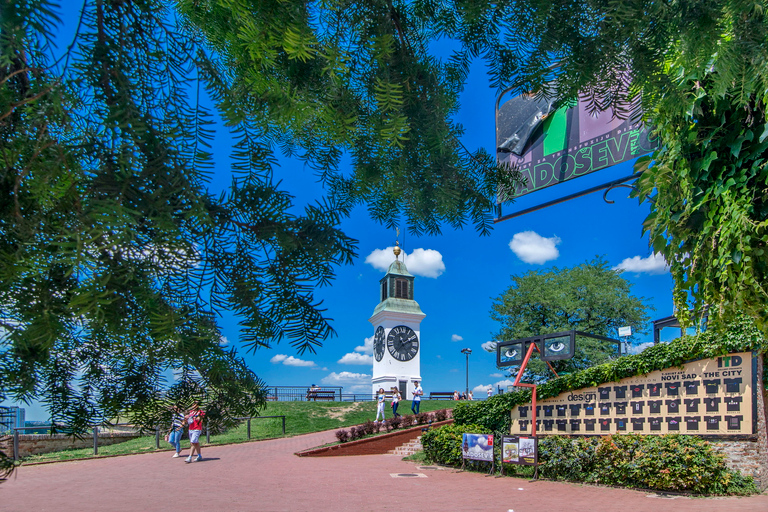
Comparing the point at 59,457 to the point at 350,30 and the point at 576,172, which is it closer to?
the point at 576,172

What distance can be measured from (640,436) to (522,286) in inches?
1001

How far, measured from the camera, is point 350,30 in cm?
136

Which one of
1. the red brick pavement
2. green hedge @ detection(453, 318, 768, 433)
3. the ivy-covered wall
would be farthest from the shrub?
the ivy-covered wall

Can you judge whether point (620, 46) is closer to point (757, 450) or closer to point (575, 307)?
point (757, 450)

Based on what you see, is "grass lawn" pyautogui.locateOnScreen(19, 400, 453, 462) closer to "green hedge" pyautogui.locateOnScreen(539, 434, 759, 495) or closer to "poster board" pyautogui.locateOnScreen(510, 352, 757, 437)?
"poster board" pyautogui.locateOnScreen(510, 352, 757, 437)

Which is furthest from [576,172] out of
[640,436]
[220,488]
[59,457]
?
[59,457]

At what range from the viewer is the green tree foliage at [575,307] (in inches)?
1313

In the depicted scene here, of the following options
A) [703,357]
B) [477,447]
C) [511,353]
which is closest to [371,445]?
[477,447]

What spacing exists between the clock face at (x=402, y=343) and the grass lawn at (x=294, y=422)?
7894mm

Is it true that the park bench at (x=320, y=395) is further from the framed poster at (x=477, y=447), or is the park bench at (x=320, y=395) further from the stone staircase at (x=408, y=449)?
the framed poster at (x=477, y=447)

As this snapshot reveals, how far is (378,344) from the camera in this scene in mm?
45031

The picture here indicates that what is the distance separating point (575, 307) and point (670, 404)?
923 inches

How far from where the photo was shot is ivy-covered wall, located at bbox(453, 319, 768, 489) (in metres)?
9.71

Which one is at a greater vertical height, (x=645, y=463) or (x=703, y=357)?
(x=703, y=357)
